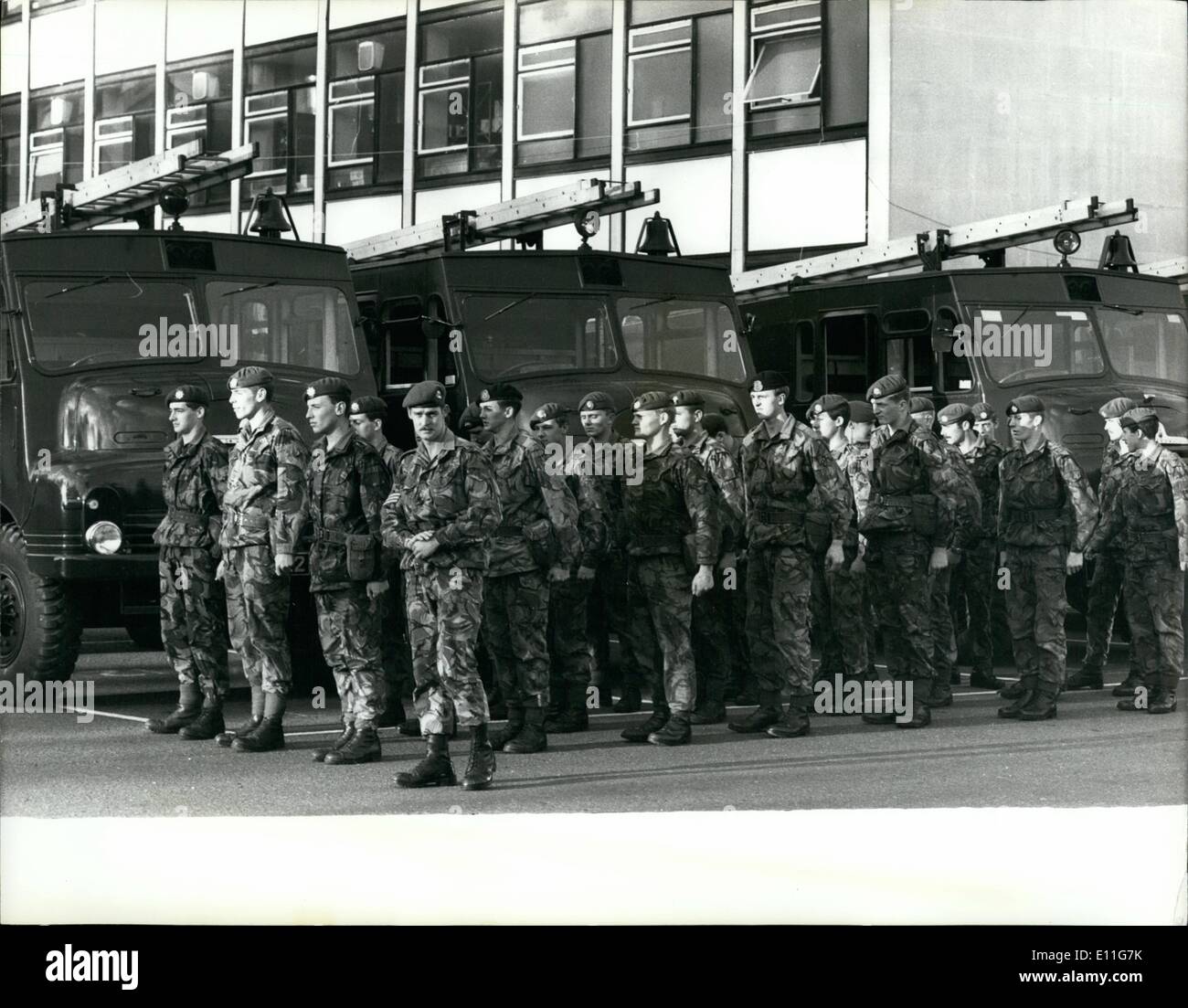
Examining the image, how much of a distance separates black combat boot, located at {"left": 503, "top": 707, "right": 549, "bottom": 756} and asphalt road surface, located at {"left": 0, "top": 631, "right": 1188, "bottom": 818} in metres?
0.07

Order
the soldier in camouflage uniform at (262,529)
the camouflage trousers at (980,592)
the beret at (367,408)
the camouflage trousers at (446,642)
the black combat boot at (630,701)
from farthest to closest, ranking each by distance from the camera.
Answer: the camouflage trousers at (980,592) < the black combat boot at (630,701) < the beret at (367,408) < the soldier in camouflage uniform at (262,529) < the camouflage trousers at (446,642)

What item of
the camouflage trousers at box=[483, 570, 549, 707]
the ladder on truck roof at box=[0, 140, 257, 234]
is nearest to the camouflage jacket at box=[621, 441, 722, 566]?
the camouflage trousers at box=[483, 570, 549, 707]

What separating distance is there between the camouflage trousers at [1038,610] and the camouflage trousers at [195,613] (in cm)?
455

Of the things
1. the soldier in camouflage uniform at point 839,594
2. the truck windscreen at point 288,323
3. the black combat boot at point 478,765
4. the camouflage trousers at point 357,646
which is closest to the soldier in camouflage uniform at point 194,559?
the camouflage trousers at point 357,646

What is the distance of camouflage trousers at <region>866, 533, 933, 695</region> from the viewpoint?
1094 centimetres

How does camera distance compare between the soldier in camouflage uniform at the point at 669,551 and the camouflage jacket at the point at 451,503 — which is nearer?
the camouflage jacket at the point at 451,503

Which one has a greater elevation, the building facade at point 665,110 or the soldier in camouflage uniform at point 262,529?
the building facade at point 665,110

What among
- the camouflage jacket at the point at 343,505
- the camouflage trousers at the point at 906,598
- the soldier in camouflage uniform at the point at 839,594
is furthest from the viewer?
the soldier in camouflage uniform at the point at 839,594

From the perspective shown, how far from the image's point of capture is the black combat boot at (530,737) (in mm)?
9984

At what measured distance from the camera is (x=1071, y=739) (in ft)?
34.1

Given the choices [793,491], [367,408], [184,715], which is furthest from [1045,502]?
[184,715]

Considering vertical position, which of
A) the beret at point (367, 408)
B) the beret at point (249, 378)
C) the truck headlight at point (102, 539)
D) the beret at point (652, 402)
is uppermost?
the beret at point (249, 378)

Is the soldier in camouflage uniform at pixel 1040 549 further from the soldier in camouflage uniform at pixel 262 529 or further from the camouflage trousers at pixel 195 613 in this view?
the camouflage trousers at pixel 195 613

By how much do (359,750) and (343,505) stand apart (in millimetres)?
1219
